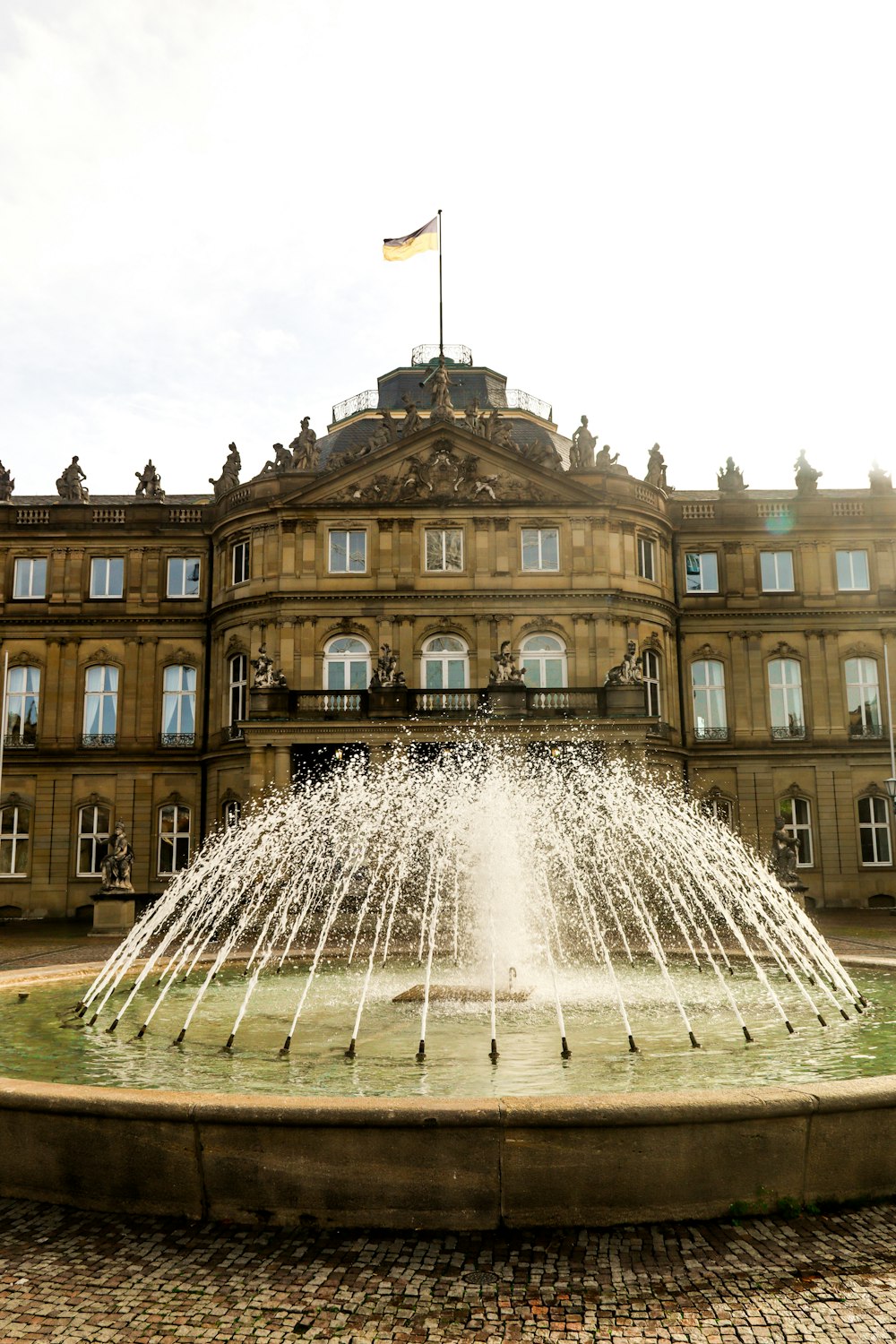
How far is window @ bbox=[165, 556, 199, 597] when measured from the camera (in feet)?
146

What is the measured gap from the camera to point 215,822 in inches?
1623

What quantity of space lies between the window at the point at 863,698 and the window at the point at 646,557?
8578 mm

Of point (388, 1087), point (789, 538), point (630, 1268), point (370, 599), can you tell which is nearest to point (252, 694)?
point (370, 599)

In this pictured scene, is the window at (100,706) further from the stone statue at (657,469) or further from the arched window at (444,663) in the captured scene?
the stone statue at (657,469)

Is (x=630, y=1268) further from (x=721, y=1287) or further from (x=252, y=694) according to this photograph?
(x=252, y=694)

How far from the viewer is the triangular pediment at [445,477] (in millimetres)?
40094

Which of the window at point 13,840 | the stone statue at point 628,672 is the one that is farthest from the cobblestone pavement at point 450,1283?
the window at point 13,840

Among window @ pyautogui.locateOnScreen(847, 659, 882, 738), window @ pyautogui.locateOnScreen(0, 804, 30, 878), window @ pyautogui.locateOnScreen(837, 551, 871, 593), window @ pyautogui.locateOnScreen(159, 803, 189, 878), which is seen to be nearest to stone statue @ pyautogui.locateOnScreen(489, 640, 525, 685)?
window @ pyautogui.locateOnScreen(159, 803, 189, 878)

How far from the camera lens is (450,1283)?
6.08 m

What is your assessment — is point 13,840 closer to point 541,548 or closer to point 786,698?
point 541,548

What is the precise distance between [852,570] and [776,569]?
9.71 ft

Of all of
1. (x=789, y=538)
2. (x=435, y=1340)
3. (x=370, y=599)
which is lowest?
(x=435, y=1340)

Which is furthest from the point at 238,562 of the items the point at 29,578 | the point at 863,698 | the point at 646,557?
the point at 863,698

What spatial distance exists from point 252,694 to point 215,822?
7.46 meters
